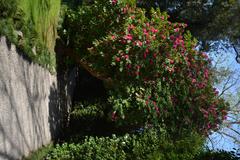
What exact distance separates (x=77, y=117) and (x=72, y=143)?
3.31 m

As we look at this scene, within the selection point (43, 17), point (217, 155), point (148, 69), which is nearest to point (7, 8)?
point (43, 17)

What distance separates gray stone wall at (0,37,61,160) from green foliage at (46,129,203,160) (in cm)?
65

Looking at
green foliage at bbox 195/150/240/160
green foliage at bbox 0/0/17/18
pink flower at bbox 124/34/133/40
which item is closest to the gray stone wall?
green foliage at bbox 0/0/17/18

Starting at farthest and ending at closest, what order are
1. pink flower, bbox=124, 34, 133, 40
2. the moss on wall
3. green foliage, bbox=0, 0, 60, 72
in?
pink flower, bbox=124, 34, 133, 40 → the moss on wall → green foliage, bbox=0, 0, 60, 72

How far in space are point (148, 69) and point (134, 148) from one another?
2.11 m

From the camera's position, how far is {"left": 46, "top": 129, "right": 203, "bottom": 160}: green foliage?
803 cm

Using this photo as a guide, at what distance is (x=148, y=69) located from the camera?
400 inches

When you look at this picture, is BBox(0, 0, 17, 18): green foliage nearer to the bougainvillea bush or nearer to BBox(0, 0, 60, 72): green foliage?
BBox(0, 0, 60, 72): green foliage

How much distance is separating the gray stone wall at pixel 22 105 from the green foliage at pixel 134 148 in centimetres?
65

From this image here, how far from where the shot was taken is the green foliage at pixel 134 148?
26.3 ft

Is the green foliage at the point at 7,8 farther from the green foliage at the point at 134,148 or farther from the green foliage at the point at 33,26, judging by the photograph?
the green foliage at the point at 134,148

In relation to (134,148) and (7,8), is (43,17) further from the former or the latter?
(7,8)

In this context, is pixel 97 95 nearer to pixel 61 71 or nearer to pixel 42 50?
pixel 61 71

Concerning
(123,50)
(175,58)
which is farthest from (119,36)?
(175,58)
